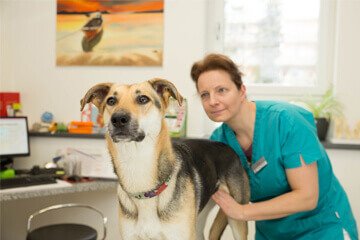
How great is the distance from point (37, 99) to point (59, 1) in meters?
0.84

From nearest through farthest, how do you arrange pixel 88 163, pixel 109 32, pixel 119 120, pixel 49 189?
pixel 119 120, pixel 49 189, pixel 88 163, pixel 109 32

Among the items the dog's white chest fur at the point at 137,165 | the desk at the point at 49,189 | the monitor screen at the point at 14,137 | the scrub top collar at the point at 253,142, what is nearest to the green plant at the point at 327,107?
the scrub top collar at the point at 253,142

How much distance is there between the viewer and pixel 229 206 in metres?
1.51

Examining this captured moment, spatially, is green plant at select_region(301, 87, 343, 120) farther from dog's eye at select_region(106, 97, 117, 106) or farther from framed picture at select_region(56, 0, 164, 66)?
dog's eye at select_region(106, 97, 117, 106)

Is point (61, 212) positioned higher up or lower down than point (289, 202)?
lower down

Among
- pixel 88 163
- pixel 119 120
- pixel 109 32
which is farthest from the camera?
pixel 109 32

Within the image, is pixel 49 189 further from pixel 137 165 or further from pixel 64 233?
pixel 137 165

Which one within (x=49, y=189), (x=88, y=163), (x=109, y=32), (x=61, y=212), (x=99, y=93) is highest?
(x=109, y=32)

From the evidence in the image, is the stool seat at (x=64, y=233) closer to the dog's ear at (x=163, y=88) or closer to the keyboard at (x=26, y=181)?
the keyboard at (x=26, y=181)

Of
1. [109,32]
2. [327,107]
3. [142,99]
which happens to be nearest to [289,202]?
[142,99]

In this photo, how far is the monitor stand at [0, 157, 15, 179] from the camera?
288 cm

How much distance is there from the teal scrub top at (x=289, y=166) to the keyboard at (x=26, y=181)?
1.52 meters

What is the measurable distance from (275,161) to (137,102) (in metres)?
0.67

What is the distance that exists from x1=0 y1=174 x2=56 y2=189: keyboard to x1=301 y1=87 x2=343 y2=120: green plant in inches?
75.0
